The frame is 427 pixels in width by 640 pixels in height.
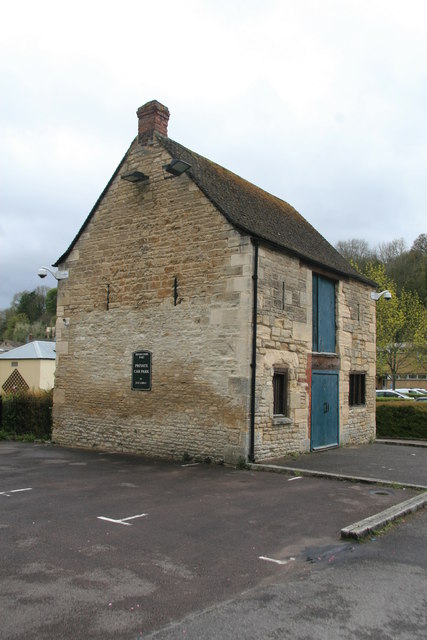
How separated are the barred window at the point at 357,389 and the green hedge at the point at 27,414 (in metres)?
9.72

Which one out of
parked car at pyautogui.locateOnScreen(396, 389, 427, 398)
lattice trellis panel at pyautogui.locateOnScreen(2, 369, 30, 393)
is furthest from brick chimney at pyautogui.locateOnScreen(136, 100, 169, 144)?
parked car at pyautogui.locateOnScreen(396, 389, 427, 398)

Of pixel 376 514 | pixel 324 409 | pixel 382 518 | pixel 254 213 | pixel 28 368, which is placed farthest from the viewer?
pixel 28 368

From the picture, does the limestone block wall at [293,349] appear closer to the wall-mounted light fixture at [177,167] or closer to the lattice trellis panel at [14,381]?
the wall-mounted light fixture at [177,167]

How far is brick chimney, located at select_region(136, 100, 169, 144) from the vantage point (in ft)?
47.3

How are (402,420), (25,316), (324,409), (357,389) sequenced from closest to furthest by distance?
(324,409) < (357,389) < (402,420) < (25,316)

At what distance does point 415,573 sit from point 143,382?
9100 millimetres

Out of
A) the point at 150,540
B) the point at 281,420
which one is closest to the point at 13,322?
the point at 281,420

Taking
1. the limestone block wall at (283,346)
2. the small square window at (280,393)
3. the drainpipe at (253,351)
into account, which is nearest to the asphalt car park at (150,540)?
the drainpipe at (253,351)

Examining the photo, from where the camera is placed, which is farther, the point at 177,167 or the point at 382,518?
the point at 177,167

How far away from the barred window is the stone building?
63 mm

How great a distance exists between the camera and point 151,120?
47.3 ft

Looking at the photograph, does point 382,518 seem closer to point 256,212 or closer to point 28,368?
point 256,212

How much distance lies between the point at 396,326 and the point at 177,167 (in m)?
29.1

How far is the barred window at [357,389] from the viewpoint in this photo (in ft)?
54.3
